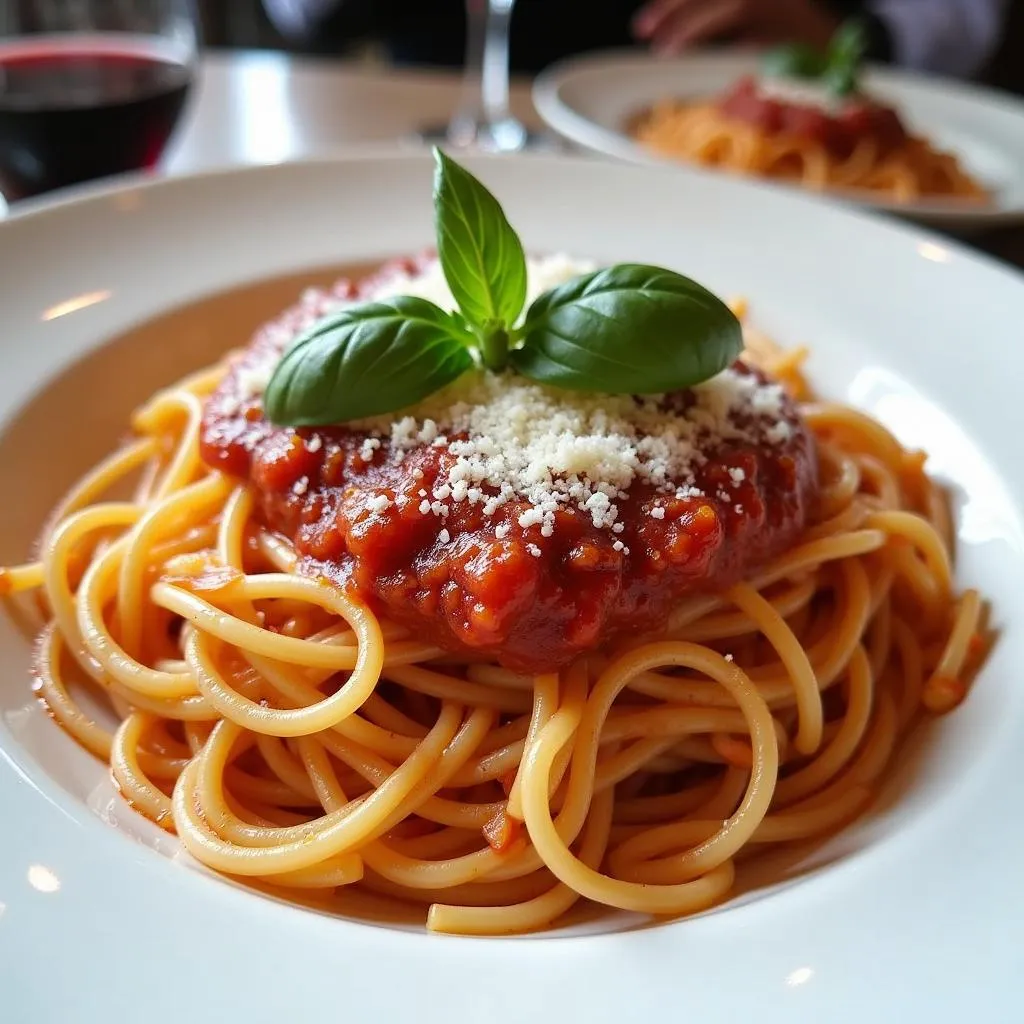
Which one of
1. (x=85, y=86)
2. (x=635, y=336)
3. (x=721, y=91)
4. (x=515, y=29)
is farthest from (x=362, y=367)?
(x=515, y=29)

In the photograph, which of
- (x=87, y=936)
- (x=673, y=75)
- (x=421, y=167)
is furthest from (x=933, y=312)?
(x=673, y=75)

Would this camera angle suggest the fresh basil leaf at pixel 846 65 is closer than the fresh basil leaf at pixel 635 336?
No

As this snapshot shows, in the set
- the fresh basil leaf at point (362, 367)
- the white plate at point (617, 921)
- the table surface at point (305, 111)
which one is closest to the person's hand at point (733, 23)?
the table surface at point (305, 111)

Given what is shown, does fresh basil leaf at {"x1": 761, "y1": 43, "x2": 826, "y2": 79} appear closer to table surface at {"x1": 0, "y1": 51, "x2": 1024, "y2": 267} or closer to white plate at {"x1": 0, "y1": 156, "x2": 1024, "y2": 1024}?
table surface at {"x1": 0, "y1": 51, "x2": 1024, "y2": 267}

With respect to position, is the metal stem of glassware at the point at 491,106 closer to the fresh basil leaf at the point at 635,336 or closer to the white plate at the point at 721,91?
the white plate at the point at 721,91

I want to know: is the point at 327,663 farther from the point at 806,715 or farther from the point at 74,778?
the point at 806,715

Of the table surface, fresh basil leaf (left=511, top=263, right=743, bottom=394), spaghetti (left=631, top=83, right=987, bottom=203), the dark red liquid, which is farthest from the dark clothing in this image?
fresh basil leaf (left=511, top=263, right=743, bottom=394)
